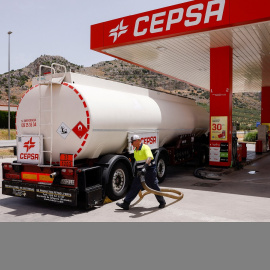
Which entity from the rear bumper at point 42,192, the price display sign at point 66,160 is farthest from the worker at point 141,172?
the price display sign at point 66,160

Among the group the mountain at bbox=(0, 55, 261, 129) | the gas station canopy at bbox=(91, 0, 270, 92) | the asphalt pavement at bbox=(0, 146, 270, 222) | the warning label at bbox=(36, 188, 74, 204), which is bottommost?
the asphalt pavement at bbox=(0, 146, 270, 222)

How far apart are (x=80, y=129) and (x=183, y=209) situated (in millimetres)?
2996

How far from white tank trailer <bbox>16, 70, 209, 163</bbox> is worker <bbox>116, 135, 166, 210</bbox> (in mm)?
955

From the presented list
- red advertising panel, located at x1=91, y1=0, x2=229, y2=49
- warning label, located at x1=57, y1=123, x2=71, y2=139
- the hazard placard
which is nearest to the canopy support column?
red advertising panel, located at x1=91, y1=0, x2=229, y2=49

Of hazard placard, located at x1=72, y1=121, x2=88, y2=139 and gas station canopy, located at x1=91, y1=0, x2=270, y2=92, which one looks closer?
hazard placard, located at x1=72, y1=121, x2=88, y2=139

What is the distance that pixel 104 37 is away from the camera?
39.4 feet

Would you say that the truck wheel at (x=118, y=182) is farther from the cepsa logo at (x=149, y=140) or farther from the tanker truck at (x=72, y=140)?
the cepsa logo at (x=149, y=140)

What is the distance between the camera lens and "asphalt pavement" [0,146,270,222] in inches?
243

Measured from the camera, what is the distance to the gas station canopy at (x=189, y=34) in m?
9.32

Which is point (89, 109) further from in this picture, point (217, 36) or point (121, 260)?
point (217, 36)

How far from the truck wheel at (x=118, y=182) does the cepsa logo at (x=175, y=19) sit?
18.0 feet

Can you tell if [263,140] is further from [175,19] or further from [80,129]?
[80,129]

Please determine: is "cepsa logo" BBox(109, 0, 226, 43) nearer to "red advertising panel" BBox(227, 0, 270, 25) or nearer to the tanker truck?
"red advertising panel" BBox(227, 0, 270, 25)

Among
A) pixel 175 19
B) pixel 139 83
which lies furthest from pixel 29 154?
pixel 139 83
